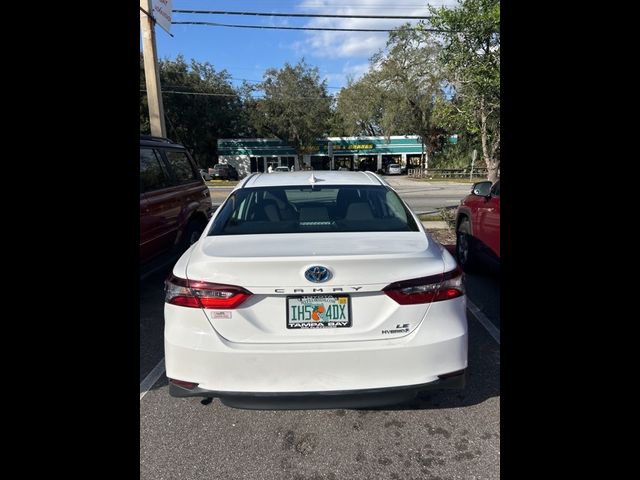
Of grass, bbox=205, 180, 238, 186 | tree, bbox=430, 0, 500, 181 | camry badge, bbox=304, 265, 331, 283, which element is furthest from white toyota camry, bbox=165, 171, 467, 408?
grass, bbox=205, 180, 238, 186

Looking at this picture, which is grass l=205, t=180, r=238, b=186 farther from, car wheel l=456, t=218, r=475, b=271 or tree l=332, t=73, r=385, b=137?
car wheel l=456, t=218, r=475, b=271

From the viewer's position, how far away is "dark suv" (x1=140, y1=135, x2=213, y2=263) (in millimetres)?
4836

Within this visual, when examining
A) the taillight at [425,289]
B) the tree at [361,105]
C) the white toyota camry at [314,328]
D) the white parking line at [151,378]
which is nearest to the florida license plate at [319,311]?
the white toyota camry at [314,328]

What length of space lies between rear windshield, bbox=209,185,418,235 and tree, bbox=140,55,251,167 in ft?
132

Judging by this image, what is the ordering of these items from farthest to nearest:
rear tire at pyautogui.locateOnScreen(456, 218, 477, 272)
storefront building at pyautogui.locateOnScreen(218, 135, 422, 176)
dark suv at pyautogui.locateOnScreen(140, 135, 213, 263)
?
1. storefront building at pyautogui.locateOnScreen(218, 135, 422, 176)
2. rear tire at pyautogui.locateOnScreen(456, 218, 477, 272)
3. dark suv at pyautogui.locateOnScreen(140, 135, 213, 263)

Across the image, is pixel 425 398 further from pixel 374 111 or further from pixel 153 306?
pixel 374 111

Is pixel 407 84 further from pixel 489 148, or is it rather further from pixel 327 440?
pixel 327 440

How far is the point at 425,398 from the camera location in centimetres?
293

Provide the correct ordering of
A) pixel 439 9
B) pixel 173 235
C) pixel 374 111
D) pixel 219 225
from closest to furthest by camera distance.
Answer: pixel 219 225
pixel 173 235
pixel 439 9
pixel 374 111

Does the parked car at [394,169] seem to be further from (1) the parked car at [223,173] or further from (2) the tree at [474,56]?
(2) the tree at [474,56]

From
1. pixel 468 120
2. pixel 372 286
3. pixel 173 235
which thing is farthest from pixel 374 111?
pixel 372 286

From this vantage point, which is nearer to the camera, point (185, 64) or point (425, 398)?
point (425, 398)

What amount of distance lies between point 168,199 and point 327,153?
43025 mm
